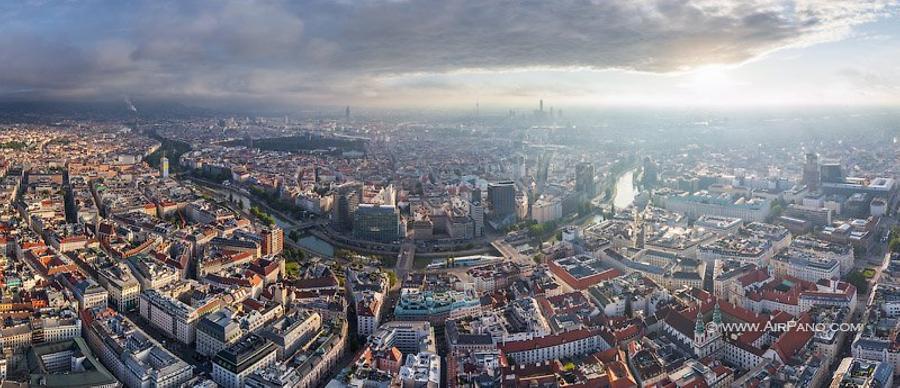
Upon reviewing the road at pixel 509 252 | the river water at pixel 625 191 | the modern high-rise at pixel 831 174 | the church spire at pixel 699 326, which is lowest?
the road at pixel 509 252

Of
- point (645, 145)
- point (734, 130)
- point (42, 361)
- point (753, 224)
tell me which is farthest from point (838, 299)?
point (734, 130)

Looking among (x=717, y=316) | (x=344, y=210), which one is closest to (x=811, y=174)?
(x=717, y=316)

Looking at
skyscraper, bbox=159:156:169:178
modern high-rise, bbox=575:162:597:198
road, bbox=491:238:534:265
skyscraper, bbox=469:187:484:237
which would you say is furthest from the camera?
skyscraper, bbox=159:156:169:178

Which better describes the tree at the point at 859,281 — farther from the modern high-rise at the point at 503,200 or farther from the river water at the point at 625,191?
the river water at the point at 625,191

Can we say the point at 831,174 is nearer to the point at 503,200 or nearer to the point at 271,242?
the point at 503,200

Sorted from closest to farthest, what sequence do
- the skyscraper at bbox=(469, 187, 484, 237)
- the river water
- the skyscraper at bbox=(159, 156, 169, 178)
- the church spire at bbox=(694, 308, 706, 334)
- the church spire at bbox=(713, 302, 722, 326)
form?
the church spire at bbox=(694, 308, 706, 334) → the church spire at bbox=(713, 302, 722, 326) → the skyscraper at bbox=(469, 187, 484, 237) → the river water → the skyscraper at bbox=(159, 156, 169, 178)

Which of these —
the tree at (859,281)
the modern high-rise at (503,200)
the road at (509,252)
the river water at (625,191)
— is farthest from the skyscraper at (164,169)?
the tree at (859,281)

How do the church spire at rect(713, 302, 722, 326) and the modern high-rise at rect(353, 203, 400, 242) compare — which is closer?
the church spire at rect(713, 302, 722, 326)

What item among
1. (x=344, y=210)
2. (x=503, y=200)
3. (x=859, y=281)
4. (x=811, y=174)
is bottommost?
(x=859, y=281)

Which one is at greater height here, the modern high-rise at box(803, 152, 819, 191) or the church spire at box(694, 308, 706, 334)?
the modern high-rise at box(803, 152, 819, 191)

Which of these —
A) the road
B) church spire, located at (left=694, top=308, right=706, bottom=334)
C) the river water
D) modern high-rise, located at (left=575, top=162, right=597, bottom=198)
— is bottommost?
the road

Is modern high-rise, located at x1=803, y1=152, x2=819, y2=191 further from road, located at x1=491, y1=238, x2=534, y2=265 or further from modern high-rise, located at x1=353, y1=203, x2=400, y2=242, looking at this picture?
modern high-rise, located at x1=353, y1=203, x2=400, y2=242

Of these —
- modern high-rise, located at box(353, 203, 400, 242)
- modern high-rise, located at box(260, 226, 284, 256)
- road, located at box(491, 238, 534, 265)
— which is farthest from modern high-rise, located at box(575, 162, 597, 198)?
modern high-rise, located at box(260, 226, 284, 256)
